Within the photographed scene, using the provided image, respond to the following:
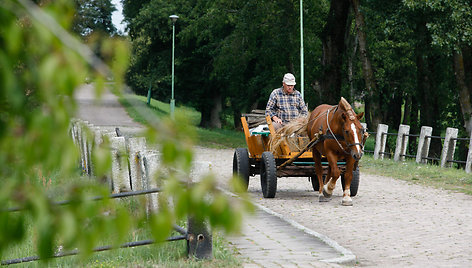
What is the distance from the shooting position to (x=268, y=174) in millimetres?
12273

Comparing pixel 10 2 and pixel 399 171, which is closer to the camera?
pixel 10 2

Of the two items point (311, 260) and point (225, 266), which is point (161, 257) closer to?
point (225, 266)

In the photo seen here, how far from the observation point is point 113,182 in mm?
10609

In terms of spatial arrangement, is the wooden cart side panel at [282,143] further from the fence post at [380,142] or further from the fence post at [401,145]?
the fence post at [380,142]

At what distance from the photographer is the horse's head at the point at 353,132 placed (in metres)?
11.4

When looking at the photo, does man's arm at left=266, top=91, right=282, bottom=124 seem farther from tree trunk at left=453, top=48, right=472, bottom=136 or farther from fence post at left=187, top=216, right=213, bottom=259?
tree trunk at left=453, top=48, right=472, bottom=136

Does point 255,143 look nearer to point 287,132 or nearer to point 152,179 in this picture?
point 287,132

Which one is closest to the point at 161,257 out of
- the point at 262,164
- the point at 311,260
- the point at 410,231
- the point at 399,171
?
the point at 311,260

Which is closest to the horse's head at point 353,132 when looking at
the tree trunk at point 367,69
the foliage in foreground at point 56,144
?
the foliage in foreground at point 56,144

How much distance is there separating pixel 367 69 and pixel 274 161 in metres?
18.0

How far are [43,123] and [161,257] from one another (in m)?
5.15

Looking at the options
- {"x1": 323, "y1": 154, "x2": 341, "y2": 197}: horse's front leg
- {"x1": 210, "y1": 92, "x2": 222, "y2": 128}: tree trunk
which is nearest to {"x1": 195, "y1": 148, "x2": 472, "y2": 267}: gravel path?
{"x1": 323, "y1": 154, "x2": 341, "y2": 197}: horse's front leg

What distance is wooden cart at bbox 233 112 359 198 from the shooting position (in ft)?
40.7

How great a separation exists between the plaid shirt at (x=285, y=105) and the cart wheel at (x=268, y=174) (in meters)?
1.13
